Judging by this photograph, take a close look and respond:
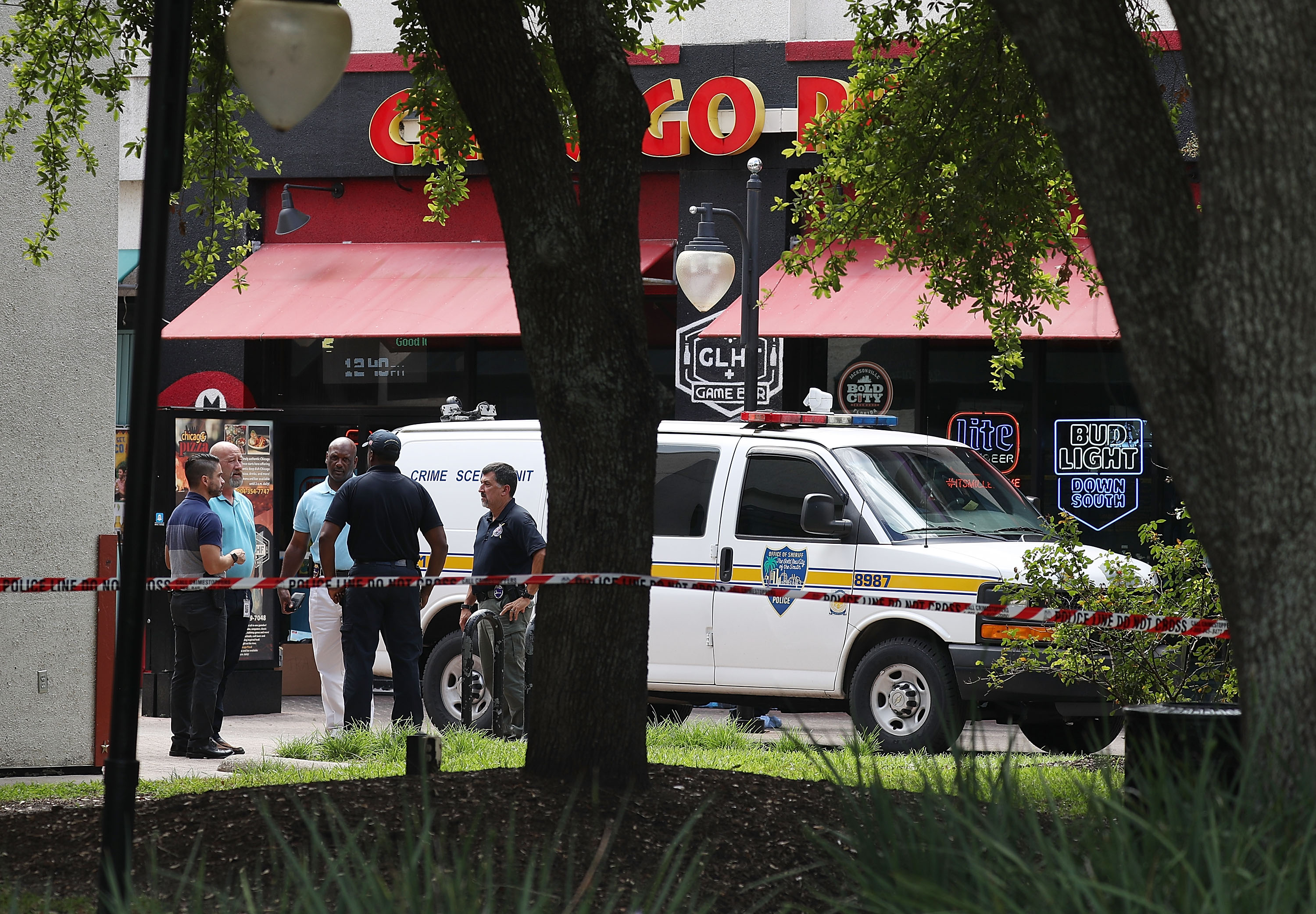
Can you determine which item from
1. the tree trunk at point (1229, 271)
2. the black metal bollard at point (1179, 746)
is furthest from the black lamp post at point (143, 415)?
the black metal bollard at point (1179, 746)

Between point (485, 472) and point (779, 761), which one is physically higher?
point (485, 472)

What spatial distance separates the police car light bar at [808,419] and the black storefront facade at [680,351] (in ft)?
10.6

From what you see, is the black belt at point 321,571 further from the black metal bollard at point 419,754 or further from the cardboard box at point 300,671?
the black metal bollard at point 419,754

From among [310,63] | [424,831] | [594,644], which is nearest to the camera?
[424,831]

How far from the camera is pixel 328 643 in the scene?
11.5 m

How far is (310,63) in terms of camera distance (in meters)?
5.59

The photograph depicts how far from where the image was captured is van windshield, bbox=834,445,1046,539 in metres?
11.2

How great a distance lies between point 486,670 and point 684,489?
194cm

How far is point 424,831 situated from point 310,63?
3.05m

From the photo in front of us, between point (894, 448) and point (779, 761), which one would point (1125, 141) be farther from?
point (894, 448)

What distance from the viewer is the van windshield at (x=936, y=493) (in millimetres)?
11242

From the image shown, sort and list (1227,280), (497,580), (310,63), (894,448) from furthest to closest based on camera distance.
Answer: (894,448)
(497,580)
(310,63)
(1227,280)

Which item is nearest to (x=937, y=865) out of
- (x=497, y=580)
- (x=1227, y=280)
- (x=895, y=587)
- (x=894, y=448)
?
(x=1227, y=280)

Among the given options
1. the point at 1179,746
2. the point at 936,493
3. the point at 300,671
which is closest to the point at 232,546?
the point at 300,671
